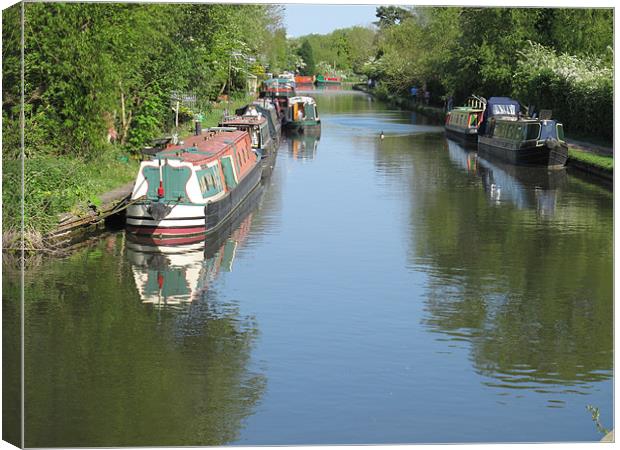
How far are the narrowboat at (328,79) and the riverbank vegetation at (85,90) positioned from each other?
75.4 meters

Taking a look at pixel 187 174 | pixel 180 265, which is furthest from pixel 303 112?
pixel 180 265

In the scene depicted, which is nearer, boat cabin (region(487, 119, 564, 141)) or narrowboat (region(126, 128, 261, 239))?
narrowboat (region(126, 128, 261, 239))

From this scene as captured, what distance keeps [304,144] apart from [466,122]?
7.85 m

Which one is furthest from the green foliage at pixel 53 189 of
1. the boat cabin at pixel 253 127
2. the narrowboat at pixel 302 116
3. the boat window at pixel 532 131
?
the narrowboat at pixel 302 116

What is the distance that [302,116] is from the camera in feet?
194

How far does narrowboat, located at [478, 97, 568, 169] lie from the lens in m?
39.6

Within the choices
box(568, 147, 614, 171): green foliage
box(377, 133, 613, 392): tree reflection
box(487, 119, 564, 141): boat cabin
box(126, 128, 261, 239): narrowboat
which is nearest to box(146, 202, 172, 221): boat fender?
box(126, 128, 261, 239): narrowboat

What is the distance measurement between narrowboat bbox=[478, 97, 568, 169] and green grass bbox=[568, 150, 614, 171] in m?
0.44

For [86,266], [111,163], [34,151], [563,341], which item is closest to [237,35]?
[111,163]

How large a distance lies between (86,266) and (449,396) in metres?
9.71

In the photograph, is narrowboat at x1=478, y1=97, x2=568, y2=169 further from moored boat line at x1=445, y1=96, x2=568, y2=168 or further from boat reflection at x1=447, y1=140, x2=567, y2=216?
Result: boat reflection at x1=447, y1=140, x2=567, y2=216

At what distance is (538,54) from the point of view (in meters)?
50.9

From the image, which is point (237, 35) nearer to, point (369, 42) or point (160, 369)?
point (160, 369)

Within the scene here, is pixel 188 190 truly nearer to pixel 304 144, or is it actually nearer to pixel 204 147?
pixel 204 147
